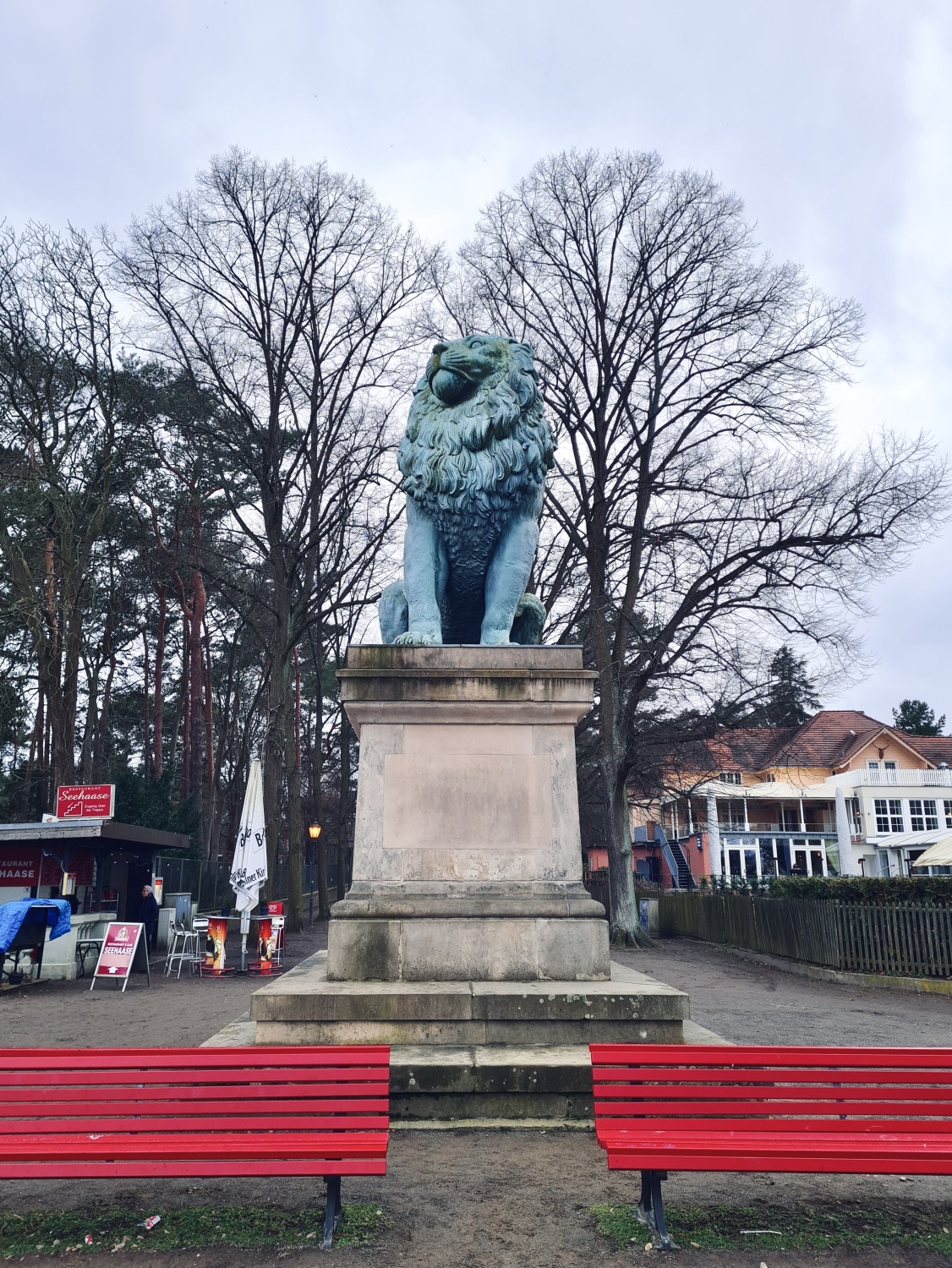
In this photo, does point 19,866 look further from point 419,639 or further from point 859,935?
point 859,935

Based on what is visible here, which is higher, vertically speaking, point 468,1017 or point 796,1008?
point 468,1017

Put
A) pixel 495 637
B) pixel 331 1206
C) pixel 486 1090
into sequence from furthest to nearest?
pixel 495 637 < pixel 486 1090 < pixel 331 1206

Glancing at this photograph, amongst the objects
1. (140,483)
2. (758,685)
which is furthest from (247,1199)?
(140,483)

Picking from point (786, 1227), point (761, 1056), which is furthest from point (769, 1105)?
point (786, 1227)

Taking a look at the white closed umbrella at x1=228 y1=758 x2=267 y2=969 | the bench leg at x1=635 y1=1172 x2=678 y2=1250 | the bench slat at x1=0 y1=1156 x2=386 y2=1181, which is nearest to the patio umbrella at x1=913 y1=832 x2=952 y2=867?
the white closed umbrella at x1=228 y1=758 x2=267 y2=969

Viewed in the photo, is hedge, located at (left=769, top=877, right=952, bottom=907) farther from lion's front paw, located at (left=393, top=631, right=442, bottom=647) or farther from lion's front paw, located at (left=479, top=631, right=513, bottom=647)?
lion's front paw, located at (left=393, top=631, right=442, bottom=647)

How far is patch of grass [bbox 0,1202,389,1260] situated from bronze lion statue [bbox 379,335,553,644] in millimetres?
3332

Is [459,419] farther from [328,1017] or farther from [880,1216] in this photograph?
[880,1216]

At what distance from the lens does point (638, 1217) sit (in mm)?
3582

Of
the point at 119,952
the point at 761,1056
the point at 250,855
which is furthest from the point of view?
the point at 250,855

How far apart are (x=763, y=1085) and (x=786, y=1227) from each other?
55cm

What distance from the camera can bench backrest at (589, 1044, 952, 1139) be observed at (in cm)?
351

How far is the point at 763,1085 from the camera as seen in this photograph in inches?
141

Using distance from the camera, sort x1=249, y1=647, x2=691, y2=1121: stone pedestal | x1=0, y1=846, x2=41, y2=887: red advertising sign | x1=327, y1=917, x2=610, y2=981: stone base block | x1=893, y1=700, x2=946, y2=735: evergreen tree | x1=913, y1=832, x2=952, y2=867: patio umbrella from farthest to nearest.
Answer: x1=893, y1=700, x2=946, y2=735: evergreen tree, x1=913, y1=832, x2=952, y2=867: patio umbrella, x1=0, y1=846, x2=41, y2=887: red advertising sign, x1=327, y1=917, x2=610, y2=981: stone base block, x1=249, y1=647, x2=691, y2=1121: stone pedestal
